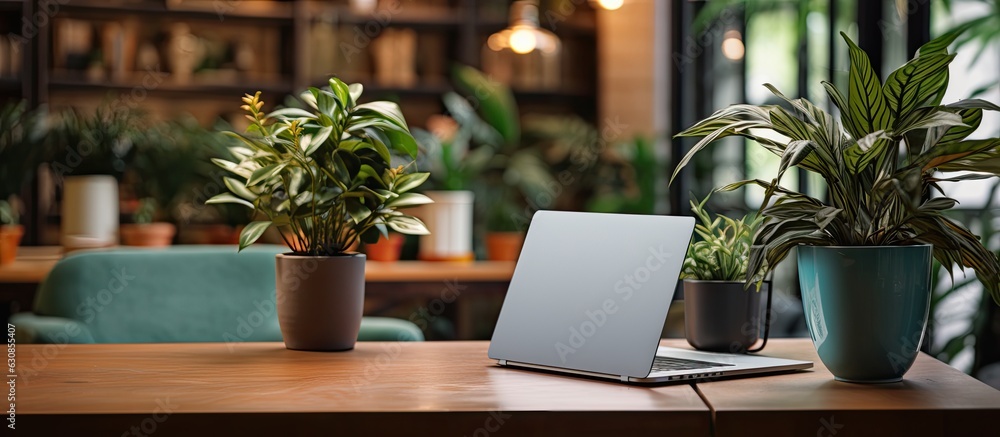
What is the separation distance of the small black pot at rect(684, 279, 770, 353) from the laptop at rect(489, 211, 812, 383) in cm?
3

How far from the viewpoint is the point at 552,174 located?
5102 mm

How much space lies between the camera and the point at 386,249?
3.76 m

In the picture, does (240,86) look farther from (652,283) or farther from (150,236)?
(652,283)

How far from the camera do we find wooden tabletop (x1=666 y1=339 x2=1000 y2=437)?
0.93 m

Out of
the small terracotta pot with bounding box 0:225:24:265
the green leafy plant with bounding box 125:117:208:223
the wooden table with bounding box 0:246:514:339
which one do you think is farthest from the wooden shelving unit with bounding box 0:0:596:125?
the small terracotta pot with bounding box 0:225:24:265

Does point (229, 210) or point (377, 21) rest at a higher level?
point (377, 21)

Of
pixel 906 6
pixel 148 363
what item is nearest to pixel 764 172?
pixel 906 6

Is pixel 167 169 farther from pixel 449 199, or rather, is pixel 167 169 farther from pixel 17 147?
pixel 449 199

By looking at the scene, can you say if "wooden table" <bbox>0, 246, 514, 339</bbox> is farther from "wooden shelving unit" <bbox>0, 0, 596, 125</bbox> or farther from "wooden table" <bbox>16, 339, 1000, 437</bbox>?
"wooden table" <bbox>16, 339, 1000, 437</bbox>

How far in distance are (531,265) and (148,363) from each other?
19.4 inches

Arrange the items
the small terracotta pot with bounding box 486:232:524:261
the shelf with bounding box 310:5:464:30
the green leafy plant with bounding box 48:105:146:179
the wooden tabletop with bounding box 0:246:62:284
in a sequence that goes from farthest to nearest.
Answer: the shelf with bounding box 310:5:464:30 < the small terracotta pot with bounding box 486:232:524:261 < the green leafy plant with bounding box 48:105:146:179 < the wooden tabletop with bounding box 0:246:62:284

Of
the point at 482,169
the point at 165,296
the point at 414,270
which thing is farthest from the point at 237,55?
the point at 165,296

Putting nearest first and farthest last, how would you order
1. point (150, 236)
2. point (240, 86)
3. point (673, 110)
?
1. point (150, 236)
2. point (673, 110)
3. point (240, 86)

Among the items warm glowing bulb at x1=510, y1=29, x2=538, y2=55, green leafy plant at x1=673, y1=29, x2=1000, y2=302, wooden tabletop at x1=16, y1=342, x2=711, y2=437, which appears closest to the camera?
wooden tabletop at x1=16, y1=342, x2=711, y2=437
